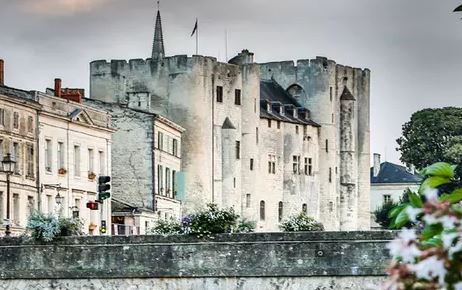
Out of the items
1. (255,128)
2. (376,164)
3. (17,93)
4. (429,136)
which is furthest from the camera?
(376,164)

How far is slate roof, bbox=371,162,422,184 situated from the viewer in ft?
588

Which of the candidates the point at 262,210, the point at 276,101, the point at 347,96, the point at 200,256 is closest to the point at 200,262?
the point at 200,256

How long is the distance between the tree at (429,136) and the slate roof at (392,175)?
1044 inches

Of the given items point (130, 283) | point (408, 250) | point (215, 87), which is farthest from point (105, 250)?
point (215, 87)

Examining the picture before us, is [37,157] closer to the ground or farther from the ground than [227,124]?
closer to the ground

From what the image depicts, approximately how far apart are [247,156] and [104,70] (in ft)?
40.4

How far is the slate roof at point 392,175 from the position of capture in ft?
588

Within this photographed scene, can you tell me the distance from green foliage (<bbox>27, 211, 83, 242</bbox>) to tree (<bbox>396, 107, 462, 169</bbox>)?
114120mm

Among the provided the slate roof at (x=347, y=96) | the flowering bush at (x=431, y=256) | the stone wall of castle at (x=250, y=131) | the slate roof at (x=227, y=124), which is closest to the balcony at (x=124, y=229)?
the stone wall of castle at (x=250, y=131)

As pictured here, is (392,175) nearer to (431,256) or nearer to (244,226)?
(244,226)

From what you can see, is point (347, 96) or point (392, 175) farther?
point (392, 175)

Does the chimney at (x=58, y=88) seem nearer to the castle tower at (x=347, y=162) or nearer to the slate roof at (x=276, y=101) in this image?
the slate roof at (x=276, y=101)

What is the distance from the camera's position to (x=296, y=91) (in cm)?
13575

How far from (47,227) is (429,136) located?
120 metres
